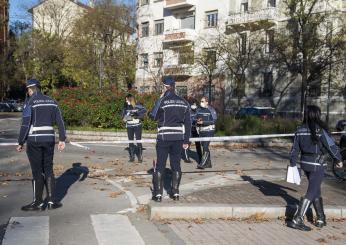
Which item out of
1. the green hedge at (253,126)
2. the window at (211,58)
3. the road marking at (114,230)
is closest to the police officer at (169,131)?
the road marking at (114,230)

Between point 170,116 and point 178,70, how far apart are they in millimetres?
37670

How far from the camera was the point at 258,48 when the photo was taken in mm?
41625

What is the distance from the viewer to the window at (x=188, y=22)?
5097cm

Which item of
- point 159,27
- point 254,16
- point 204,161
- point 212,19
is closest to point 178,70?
point 212,19

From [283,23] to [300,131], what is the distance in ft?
118

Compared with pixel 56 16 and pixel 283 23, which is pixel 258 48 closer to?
pixel 283 23

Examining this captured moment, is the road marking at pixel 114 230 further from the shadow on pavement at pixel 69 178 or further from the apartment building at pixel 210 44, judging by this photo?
the apartment building at pixel 210 44

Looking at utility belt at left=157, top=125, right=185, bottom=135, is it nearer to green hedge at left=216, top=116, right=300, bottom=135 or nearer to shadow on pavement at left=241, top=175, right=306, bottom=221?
shadow on pavement at left=241, top=175, right=306, bottom=221

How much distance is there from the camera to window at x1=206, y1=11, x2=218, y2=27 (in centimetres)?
4793

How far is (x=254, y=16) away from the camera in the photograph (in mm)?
42312

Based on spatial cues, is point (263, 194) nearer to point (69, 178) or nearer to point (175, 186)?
point (175, 186)

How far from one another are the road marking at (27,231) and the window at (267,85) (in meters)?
37.7

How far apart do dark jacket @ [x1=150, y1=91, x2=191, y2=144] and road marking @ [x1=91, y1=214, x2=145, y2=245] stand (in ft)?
4.79

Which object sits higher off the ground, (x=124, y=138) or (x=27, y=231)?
(x=27, y=231)
